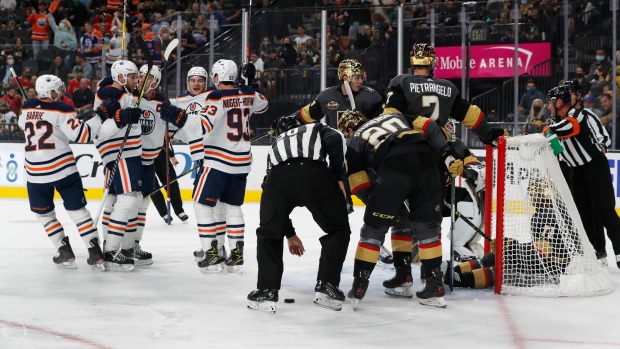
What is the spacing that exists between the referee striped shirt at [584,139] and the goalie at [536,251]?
722 mm

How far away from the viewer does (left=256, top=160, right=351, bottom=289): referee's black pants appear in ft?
14.9

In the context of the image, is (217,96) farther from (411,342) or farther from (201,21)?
(201,21)

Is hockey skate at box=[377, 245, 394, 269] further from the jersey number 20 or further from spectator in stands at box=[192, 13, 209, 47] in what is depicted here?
spectator in stands at box=[192, 13, 209, 47]

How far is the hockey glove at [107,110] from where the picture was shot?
5.64 meters

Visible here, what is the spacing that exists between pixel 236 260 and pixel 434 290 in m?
1.48

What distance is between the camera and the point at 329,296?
182 inches

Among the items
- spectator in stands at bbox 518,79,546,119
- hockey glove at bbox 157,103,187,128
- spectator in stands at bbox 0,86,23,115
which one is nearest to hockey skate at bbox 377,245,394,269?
hockey glove at bbox 157,103,187,128

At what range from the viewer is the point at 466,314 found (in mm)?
4609

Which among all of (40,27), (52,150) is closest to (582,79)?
(52,150)

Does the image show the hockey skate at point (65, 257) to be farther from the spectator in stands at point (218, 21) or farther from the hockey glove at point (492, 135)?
the spectator in stands at point (218, 21)

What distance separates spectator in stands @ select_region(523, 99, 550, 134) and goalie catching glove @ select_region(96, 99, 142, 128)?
4.96 metres

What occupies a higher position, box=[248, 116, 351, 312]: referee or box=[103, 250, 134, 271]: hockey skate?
box=[248, 116, 351, 312]: referee

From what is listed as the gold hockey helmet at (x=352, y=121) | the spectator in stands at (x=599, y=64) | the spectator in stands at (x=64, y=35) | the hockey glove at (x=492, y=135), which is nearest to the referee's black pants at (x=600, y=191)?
the hockey glove at (x=492, y=135)

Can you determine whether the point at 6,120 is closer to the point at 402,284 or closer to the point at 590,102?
the point at 590,102
